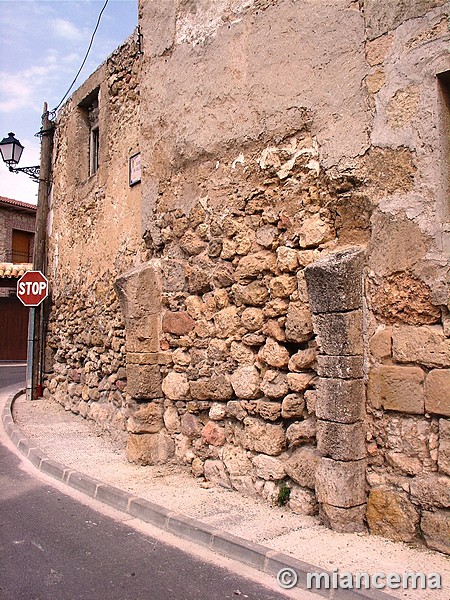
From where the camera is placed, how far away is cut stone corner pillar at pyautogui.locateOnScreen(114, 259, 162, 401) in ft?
17.8

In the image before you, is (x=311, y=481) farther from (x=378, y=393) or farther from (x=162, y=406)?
(x=162, y=406)

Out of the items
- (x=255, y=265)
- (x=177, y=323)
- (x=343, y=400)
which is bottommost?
(x=343, y=400)

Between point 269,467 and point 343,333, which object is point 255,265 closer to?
point 343,333

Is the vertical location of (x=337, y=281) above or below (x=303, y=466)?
above

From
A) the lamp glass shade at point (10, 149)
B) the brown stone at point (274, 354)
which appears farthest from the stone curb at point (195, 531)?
the lamp glass shade at point (10, 149)

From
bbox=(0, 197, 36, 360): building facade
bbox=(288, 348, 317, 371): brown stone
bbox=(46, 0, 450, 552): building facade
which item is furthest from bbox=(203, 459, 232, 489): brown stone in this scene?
bbox=(0, 197, 36, 360): building facade

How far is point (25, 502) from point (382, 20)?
452 centimetres

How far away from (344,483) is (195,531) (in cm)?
104

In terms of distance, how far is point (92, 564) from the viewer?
11.2 ft

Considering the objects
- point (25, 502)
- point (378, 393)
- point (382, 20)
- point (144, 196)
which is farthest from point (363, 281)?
point (25, 502)

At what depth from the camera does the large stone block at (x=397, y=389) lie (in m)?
3.47

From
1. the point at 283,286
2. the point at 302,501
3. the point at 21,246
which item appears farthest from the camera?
the point at 21,246

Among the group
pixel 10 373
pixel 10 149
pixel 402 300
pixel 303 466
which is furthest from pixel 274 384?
pixel 10 373

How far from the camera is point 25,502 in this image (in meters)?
4.67
